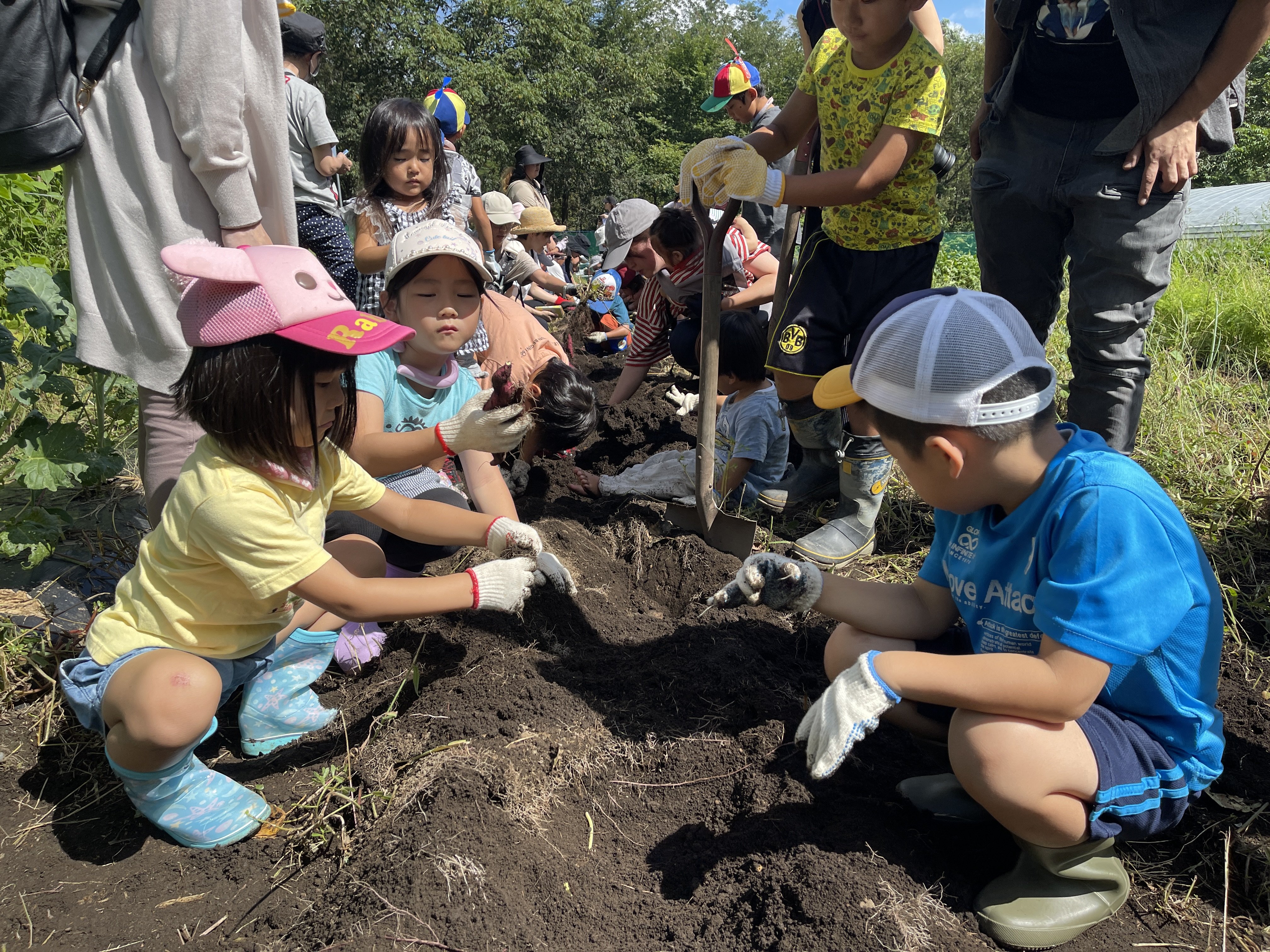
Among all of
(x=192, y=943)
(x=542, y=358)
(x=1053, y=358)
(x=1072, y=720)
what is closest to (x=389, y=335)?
(x=192, y=943)

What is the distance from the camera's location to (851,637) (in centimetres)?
184

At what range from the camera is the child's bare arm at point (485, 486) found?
2.77 m

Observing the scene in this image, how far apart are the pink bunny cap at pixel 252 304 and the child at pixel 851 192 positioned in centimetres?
138

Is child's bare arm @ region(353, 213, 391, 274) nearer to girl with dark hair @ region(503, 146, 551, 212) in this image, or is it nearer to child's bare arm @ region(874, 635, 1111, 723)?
child's bare arm @ region(874, 635, 1111, 723)

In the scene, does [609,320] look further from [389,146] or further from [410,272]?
[410,272]

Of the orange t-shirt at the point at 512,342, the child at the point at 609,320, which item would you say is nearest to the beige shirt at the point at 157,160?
the orange t-shirt at the point at 512,342

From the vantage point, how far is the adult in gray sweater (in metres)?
1.96

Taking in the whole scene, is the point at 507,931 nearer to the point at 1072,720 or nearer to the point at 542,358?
the point at 1072,720

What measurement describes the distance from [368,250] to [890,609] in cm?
256

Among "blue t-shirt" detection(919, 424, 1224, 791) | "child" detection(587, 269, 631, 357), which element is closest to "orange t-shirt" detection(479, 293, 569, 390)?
"blue t-shirt" detection(919, 424, 1224, 791)

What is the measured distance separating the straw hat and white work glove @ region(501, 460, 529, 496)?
515 centimetres

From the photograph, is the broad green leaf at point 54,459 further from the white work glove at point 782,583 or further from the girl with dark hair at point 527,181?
the girl with dark hair at point 527,181

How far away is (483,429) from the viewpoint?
7.18 feet

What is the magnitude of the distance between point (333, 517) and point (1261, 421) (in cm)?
388
